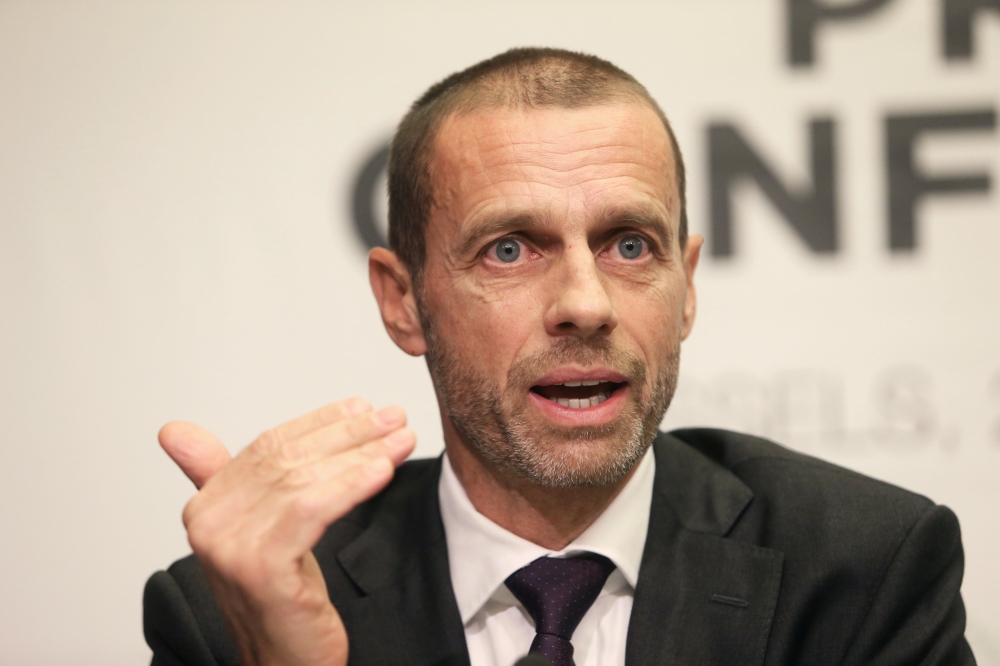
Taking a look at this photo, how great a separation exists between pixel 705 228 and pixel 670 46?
23.7 inches

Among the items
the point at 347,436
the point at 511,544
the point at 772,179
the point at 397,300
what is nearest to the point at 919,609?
the point at 511,544

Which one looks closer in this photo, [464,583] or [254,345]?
[464,583]

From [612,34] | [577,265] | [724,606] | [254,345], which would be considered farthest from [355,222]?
[724,606]

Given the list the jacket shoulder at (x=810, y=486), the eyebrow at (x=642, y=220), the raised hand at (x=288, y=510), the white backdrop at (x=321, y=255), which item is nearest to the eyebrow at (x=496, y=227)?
the eyebrow at (x=642, y=220)

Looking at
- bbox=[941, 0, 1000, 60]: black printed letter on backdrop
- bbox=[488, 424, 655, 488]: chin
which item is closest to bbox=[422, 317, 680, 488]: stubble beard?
bbox=[488, 424, 655, 488]: chin

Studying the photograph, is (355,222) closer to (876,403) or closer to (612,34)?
(612,34)

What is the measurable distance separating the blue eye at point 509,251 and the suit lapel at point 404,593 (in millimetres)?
597

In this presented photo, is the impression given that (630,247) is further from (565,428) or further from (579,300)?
(565,428)

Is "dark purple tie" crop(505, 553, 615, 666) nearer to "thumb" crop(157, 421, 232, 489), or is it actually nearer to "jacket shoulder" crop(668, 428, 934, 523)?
"jacket shoulder" crop(668, 428, 934, 523)

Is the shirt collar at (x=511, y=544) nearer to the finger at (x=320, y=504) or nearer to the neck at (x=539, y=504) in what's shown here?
the neck at (x=539, y=504)

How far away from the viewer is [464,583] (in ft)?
6.28

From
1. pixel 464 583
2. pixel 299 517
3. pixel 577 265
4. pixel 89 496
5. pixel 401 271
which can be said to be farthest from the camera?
pixel 89 496

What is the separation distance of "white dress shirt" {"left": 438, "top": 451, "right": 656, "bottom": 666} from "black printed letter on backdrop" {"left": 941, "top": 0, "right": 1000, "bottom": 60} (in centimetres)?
201

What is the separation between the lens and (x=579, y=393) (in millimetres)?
1831
